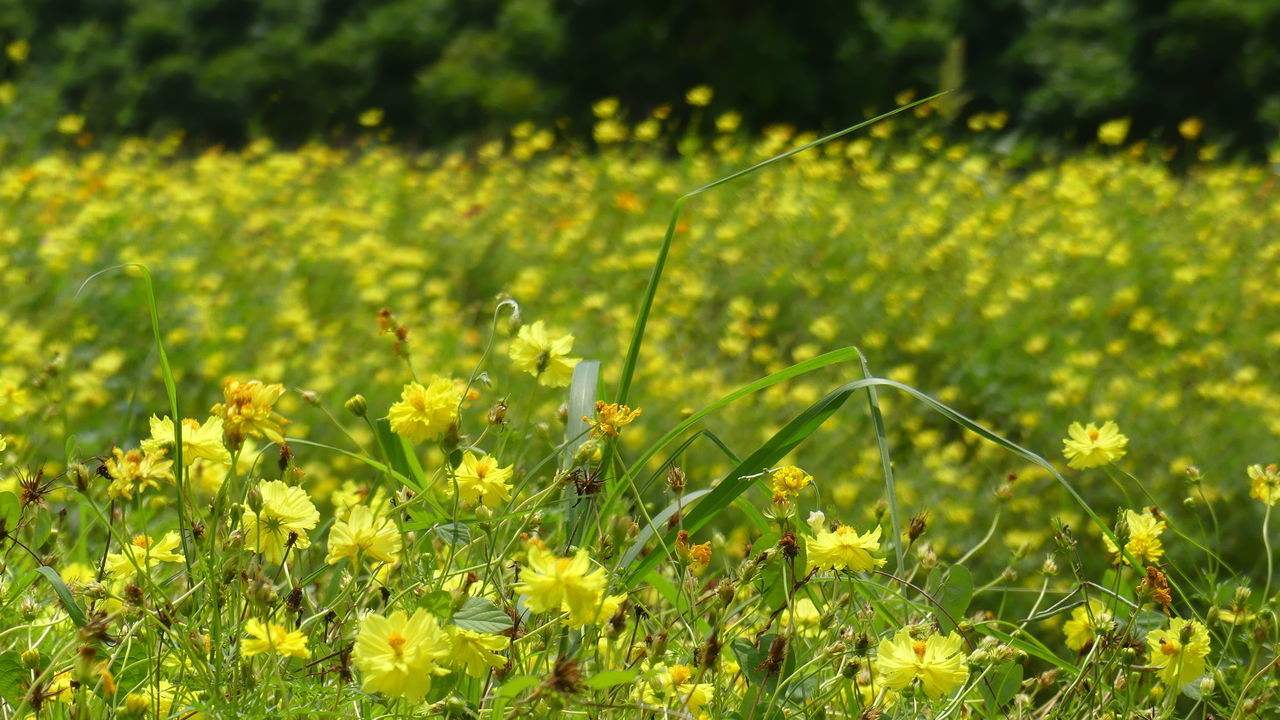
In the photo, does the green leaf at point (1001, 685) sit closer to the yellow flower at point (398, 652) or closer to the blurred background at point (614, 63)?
the yellow flower at point (398, 652)

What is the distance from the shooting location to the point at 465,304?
4746mm

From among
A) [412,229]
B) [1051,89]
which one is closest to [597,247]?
[412,229]

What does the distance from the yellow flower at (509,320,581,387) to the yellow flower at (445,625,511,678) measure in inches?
11.6

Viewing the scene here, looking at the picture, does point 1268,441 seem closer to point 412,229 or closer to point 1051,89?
point 412,229

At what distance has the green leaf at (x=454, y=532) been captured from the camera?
95 cm

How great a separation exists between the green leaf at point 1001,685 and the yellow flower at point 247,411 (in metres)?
0.62

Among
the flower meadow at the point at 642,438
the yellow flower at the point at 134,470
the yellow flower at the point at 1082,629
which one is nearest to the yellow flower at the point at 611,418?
the flower meadow at the point at 642,438

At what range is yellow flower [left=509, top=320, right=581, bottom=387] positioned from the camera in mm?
1085

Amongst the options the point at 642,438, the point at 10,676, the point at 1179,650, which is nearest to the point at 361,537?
the point at 10,676

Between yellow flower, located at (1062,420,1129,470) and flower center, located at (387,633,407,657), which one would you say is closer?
flower center, located at (387,633,407,657)

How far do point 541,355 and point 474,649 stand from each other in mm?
312

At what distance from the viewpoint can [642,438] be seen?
9.29ft

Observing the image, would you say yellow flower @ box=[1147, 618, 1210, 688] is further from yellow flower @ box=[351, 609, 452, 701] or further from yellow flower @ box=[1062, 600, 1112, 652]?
yellow flower @ box=[351, 609, 452, 701]

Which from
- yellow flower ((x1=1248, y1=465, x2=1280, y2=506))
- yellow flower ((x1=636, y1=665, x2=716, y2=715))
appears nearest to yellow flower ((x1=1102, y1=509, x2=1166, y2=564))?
yellow flower ((x1=1248, y1=465, x2=1280, y2=506))
